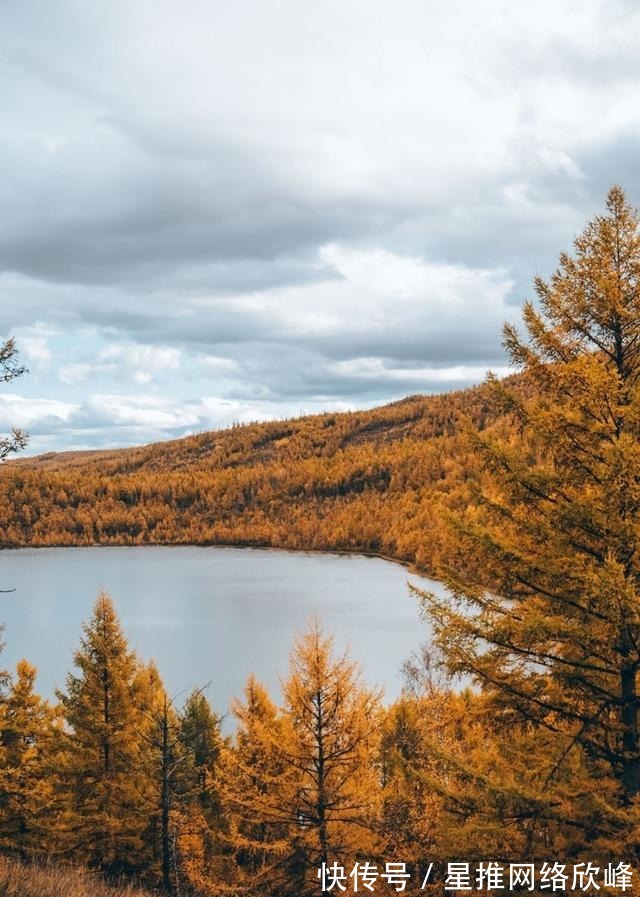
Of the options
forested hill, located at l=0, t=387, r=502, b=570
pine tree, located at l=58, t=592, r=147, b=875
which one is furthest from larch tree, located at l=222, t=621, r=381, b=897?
forested hill, located at l=0, t=387, r=502, b=570

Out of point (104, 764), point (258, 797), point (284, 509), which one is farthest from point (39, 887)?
point (284, 509)

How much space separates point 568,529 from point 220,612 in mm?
70029

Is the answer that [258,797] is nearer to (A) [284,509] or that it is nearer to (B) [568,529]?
(B) [568,529]

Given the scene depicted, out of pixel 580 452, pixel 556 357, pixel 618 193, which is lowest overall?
pixel 580 452

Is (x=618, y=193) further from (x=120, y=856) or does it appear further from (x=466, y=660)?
(x=120, y=856)

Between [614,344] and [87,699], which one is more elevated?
[614,344]

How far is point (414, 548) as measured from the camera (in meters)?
116

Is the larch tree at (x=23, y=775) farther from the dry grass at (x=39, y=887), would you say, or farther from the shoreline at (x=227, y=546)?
the shoreline at (x=227, y=546)

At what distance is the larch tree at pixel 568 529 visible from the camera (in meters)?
7.98

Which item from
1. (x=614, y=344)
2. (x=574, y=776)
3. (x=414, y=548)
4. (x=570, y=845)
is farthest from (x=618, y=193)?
(x=414, y=548)

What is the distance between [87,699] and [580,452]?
17.7 m

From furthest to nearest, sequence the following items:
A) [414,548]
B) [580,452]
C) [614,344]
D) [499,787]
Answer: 1. [414,548]
2. [614,344]
3. [580,452]
4. [499,787]

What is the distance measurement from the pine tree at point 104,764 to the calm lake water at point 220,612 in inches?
302

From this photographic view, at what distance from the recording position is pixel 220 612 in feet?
246
